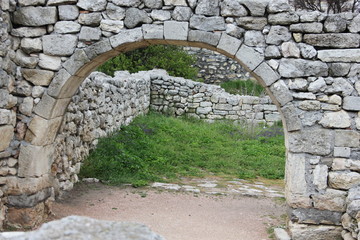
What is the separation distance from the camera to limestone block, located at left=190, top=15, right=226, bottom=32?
5000 millimetres

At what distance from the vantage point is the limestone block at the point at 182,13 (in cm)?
503

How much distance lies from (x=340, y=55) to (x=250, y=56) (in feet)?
3.52

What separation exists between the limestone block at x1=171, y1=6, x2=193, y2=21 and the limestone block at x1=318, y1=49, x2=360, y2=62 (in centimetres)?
166

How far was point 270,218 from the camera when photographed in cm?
621

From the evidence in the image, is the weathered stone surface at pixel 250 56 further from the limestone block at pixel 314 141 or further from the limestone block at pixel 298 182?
the limestone block at pixel 298 182

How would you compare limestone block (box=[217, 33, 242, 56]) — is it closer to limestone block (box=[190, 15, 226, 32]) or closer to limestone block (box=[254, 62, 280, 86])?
limestone block (box=[190, 15, 226, 32])

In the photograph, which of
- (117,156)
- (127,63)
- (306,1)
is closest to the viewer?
(117,156)

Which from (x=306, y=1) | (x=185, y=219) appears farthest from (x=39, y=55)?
Result: (x=306, y=1)

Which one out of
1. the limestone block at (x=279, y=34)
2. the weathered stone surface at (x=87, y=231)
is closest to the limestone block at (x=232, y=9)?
the limestone block at (x=279, y=34)

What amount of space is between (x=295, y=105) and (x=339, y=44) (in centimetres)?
90

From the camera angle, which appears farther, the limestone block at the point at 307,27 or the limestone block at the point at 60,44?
the limestone block at the point at 60,44

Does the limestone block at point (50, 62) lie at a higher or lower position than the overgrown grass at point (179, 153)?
higher

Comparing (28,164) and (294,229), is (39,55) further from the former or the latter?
(294,229)

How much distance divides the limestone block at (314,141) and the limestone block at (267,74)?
2.34 ft
